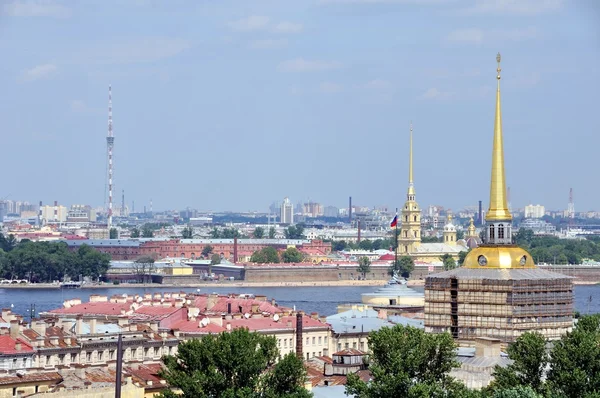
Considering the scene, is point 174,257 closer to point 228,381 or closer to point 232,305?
point 232,305

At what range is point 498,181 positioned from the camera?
3747cm

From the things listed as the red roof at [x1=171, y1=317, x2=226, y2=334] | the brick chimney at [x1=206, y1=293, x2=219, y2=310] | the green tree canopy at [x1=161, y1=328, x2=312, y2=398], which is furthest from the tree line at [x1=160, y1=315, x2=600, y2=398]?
the brick chimney at [x1=206, y1=293, x2=219, y2=310]

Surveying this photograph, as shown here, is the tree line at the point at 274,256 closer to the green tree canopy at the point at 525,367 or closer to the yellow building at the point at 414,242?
the yellow building at the point at 414,242

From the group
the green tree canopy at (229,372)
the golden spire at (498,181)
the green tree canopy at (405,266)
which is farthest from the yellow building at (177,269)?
the green tree canopy at (229,372)

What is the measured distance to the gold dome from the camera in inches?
1410

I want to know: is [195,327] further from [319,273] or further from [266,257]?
[266,257]

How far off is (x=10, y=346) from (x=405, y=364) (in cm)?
838

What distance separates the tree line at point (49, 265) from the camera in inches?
4016

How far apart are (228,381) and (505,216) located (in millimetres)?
12588

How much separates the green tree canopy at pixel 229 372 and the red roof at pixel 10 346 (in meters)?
5.73

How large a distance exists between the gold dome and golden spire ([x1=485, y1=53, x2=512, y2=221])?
2.17 ft

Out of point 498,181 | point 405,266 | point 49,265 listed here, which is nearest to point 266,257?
point 405,266

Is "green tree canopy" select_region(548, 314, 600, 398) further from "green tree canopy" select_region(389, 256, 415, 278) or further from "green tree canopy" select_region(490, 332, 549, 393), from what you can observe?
"green tree canopy" select_region(389, 256, 415, 278)

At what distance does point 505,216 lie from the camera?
3647cm
